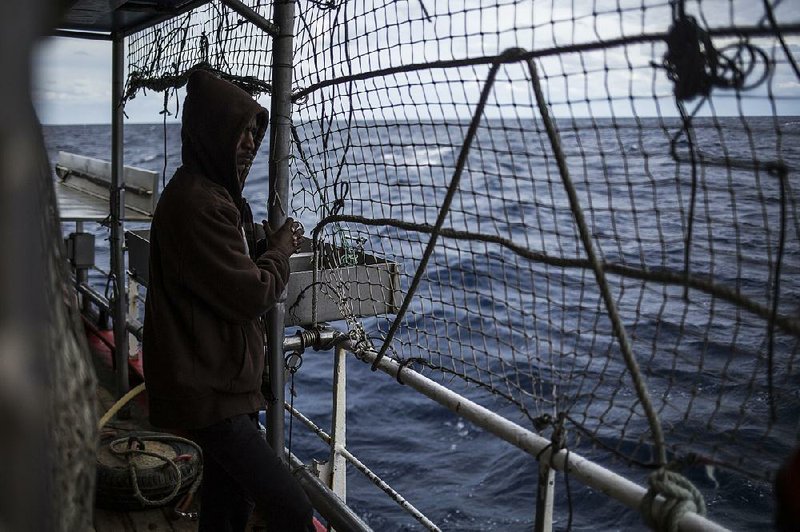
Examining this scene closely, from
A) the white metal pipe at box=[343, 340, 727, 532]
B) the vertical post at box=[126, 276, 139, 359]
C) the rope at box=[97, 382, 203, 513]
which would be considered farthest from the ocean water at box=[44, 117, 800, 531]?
the white metal pipe at box=[343, 340, 727, 532]

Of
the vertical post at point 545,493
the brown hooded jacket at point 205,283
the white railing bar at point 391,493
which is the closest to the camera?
the vertical post at point 545,493

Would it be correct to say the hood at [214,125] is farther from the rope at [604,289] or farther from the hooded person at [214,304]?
the rope at [604,289]

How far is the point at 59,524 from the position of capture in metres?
0.87

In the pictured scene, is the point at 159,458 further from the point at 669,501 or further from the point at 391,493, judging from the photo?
the point at 669,501

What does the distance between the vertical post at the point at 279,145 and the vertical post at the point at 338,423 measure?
15.5 inches

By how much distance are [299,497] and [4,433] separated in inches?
86.4

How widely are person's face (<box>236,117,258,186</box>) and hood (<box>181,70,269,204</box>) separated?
3 cm

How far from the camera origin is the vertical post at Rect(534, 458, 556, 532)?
2.12 m

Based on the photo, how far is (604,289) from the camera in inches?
79.6

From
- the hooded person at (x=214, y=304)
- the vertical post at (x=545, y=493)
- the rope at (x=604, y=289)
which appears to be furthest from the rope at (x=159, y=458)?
the rope at (x=604, y=289)

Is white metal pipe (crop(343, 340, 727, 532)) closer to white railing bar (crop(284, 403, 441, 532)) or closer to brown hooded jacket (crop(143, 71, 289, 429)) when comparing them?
white railing bar (crop(284, 403, 441, 532))

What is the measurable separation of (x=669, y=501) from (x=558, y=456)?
0.37 m

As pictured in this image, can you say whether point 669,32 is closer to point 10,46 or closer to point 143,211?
point 10,46

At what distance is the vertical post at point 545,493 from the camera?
6.95 feet
